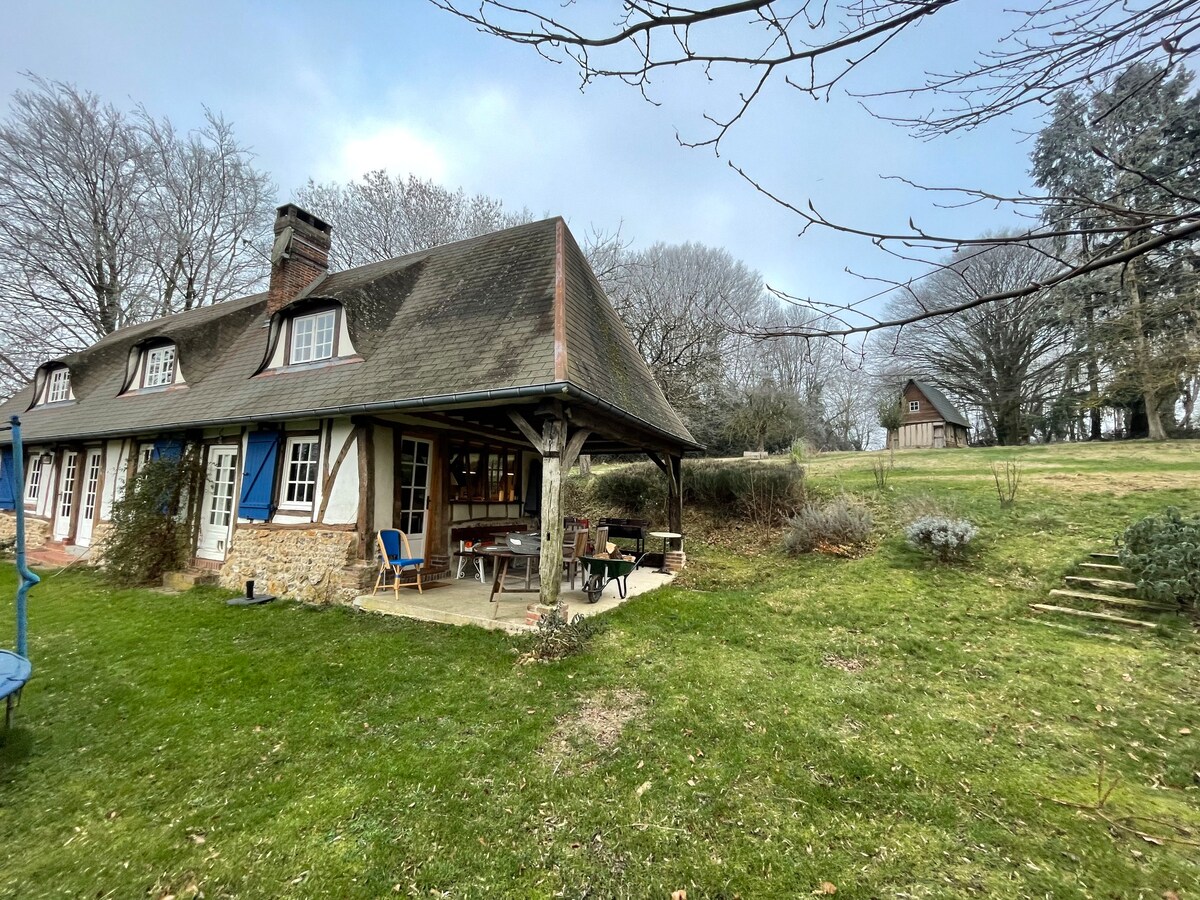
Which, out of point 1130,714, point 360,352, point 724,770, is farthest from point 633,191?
point 360,352

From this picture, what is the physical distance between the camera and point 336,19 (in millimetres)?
2049

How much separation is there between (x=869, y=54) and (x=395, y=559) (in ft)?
23.8

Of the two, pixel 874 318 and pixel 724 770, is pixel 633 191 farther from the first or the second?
pixel 724 770

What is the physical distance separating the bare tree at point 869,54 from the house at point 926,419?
87.7 feet

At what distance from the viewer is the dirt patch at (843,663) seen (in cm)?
443

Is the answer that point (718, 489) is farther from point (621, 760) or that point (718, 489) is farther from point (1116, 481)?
point (621, 760)

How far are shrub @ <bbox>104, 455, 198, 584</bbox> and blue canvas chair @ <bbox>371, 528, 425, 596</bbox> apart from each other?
448cm

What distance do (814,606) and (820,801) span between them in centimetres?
384

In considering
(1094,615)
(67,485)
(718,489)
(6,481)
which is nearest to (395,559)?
(718,489)

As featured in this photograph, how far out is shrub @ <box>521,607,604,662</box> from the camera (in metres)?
4.71

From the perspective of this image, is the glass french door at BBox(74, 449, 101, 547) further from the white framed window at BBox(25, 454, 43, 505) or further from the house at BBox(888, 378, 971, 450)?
the house at BBox(888, 378, 971, 450)

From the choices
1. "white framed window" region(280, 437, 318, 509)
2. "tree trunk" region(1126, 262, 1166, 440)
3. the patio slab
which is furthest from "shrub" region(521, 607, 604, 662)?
"tree trunk" region(1126, 262, 1166, 440)

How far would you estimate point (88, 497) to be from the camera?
10.6 metres

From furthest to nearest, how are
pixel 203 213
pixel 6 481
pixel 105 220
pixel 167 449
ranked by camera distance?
pixel 203 213, pixel 105 220, pixel 6 481, pixel 167 449
